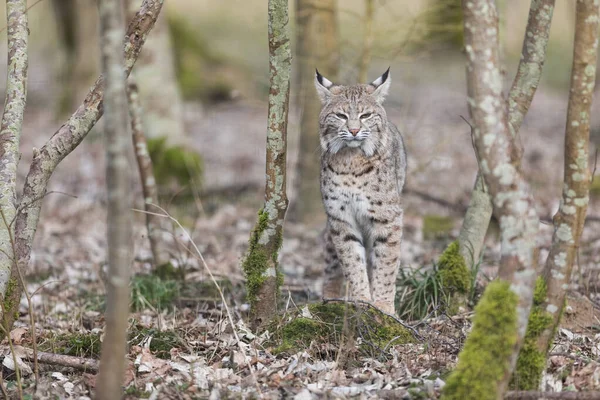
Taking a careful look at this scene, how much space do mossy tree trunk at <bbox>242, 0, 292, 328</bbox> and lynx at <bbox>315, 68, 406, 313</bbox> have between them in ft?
3.10

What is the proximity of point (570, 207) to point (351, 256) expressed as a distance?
2.46 metres

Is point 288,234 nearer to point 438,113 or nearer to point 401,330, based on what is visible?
point 401,330

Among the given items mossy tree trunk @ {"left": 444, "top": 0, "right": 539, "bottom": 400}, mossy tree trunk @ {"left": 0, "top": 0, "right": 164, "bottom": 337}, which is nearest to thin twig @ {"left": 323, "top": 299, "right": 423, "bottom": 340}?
mossy tree trunk @ {"left": 444, "top": 0, "right": 539, "bottom": 400}

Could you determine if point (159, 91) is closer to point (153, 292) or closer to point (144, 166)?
point (144, 166)

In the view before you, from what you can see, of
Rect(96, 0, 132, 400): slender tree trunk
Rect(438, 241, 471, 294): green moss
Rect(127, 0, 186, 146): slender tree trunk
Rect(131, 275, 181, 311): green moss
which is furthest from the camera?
Rect(127, 0, 186, 146): slender tree trunk

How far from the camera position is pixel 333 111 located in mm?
5910

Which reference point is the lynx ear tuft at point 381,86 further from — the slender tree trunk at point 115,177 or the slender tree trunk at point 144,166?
the slender tree trunk at point 115,177

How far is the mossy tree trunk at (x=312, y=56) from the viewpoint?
347 inches

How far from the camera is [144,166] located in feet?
22.1

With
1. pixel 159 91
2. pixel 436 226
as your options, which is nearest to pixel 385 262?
pixel 436 226

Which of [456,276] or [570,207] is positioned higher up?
[570,207]

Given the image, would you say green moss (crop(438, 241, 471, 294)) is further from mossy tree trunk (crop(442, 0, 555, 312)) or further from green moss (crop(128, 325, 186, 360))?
green moss (crop(128, 325, 186, 360))

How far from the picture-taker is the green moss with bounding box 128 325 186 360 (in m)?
4.79

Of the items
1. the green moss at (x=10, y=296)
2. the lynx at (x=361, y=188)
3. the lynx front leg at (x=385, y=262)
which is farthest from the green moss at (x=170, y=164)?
the green moss at (x=10, y=296)
